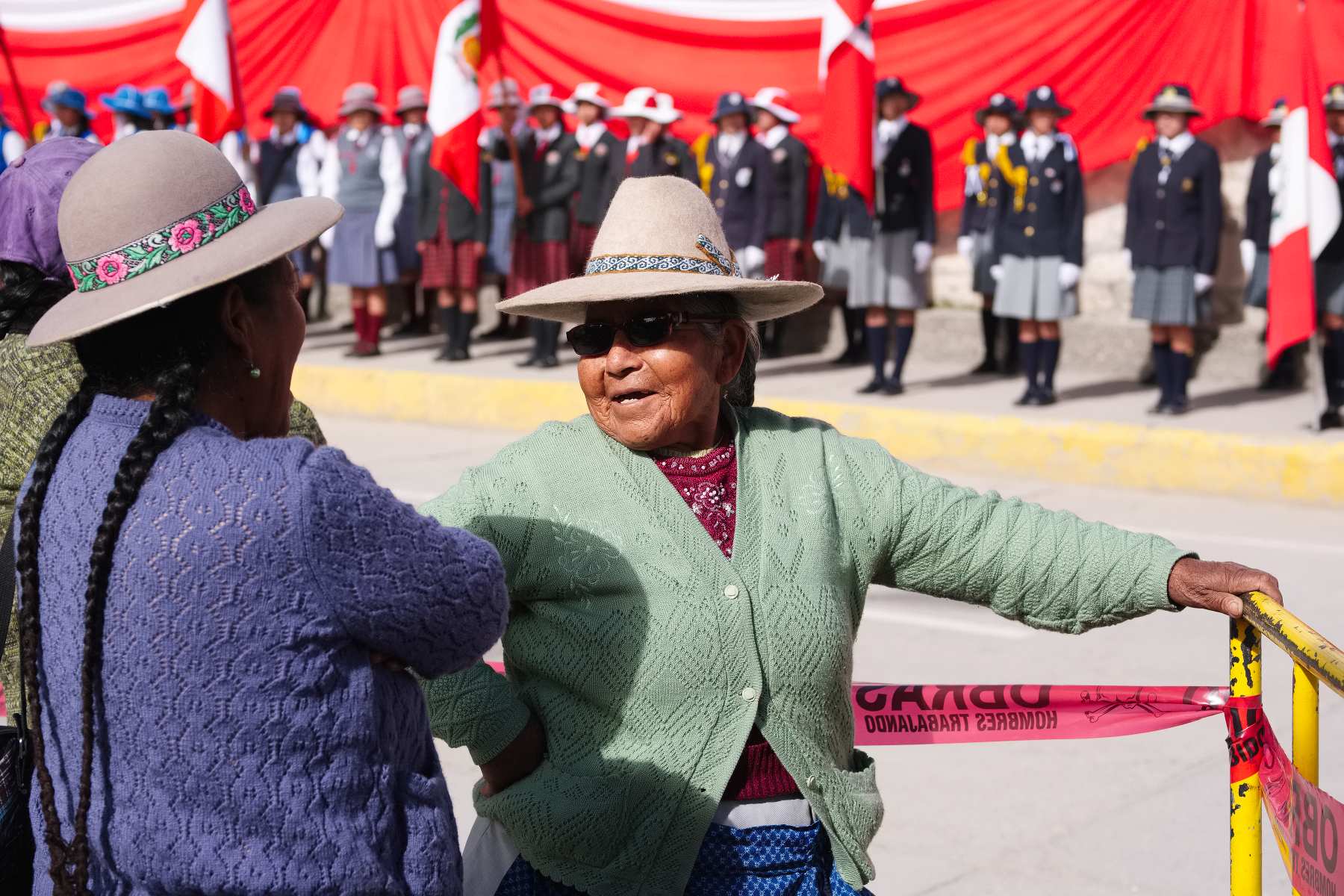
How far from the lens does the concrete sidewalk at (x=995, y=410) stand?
843cm

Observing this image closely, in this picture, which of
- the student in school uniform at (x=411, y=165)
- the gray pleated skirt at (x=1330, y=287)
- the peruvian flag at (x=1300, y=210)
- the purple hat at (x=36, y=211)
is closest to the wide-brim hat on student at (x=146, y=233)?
the purple hat at (x=36, y=211)

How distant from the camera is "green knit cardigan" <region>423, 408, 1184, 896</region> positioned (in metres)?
2.28

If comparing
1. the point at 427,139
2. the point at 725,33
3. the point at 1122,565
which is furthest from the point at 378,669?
the point at 427,139

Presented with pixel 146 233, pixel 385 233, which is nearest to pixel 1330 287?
pixel 385 233

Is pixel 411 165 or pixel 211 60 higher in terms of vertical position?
pixel 211 60

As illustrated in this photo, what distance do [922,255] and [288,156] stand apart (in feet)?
20.3

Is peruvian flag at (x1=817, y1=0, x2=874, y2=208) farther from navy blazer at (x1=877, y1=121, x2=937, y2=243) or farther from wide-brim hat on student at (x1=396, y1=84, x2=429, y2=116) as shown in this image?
wide-brim hat on student at (x1=396, y1=84, x2=429, y2=116)

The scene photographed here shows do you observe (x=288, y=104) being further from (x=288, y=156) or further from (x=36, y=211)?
(x=36, y=211)

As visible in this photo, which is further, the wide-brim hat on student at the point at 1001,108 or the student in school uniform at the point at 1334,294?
the wide-brim hat on student at the point at 1001,108

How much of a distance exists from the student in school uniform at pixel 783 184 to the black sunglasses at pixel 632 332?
31.3 ft

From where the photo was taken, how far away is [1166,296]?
1009 centimetres

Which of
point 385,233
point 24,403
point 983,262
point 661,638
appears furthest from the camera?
point 385,233

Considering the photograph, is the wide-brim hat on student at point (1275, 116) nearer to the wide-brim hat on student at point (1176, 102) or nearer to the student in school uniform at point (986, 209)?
the wide-brim hat on student at point (1176, 102)

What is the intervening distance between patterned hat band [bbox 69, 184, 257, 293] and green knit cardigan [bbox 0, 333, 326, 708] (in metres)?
0.76
